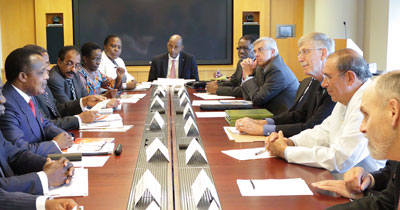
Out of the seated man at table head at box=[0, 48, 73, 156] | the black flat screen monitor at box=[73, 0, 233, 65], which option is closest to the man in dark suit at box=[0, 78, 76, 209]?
the seated man at table head at box=[0, 48, 73, 156]

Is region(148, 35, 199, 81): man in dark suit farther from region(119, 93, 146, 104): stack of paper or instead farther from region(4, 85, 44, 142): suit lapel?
region(4, 85, 44, 142): suit lapel

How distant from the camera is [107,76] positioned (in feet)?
20.9

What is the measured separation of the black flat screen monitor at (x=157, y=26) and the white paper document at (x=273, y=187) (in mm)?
7165

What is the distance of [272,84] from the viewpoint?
4.50 m

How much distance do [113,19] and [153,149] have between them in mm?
6957

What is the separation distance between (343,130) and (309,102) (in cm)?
106

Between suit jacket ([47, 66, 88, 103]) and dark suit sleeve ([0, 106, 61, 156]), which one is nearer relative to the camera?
dark suit sleeve ([0, 106, 61, 156])

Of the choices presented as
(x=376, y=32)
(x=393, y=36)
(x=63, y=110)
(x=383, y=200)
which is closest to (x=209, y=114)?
(x=63, y=110)

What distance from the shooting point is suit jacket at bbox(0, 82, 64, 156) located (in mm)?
2682

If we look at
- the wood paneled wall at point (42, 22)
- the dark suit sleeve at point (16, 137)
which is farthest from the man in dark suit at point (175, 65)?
the dark suit sleeve at point (16, 137)

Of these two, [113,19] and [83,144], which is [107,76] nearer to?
[113,19]

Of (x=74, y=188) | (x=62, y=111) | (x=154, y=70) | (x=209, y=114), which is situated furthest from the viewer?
(x=154, y=70)

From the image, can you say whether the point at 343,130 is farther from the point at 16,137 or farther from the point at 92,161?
the point at 16,137

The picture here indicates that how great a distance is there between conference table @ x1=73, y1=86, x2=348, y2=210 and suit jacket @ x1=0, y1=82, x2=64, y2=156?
0.94 ft
